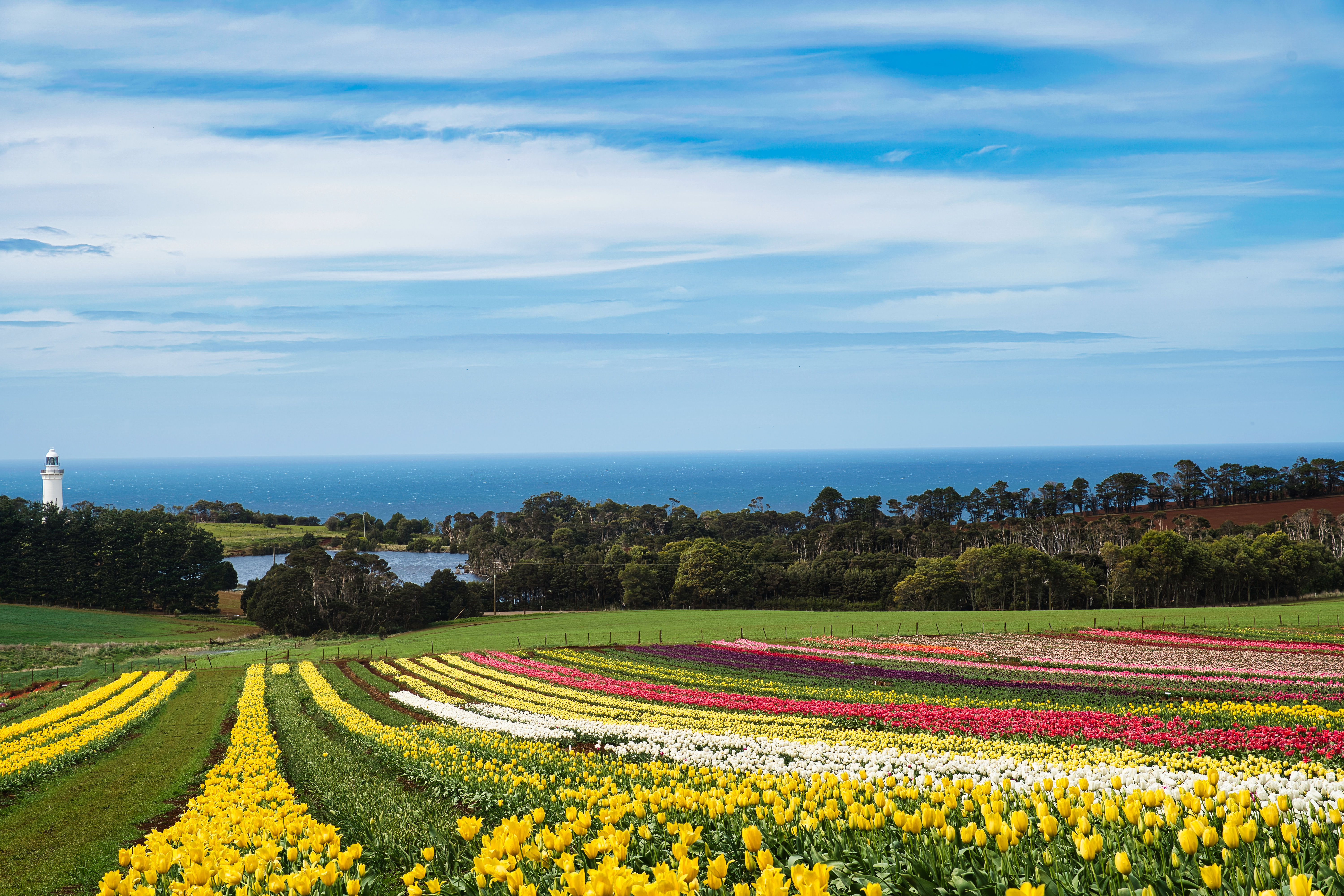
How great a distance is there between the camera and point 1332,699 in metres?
19.4

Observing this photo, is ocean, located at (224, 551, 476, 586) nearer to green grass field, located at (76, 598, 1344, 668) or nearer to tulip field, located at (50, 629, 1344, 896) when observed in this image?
green grass field, located at (76, 598, 1344, 668)

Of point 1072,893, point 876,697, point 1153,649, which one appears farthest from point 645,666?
point 1072,893

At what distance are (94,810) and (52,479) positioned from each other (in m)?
101

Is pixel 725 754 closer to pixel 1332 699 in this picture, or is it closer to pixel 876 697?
pixel 876 697

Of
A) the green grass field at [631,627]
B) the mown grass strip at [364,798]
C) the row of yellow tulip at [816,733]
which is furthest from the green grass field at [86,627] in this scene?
the mown grass strip at [364,798]

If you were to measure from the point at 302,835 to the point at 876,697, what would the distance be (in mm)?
19725

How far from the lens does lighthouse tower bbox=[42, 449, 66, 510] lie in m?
90.9

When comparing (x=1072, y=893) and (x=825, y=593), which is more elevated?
(x=1072, y=893)

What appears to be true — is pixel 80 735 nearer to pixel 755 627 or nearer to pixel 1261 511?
pixel 755 627

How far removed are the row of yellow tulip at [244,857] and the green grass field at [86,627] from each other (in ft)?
196

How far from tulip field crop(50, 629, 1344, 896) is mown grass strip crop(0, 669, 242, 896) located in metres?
0.88

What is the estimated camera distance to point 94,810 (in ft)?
46.1

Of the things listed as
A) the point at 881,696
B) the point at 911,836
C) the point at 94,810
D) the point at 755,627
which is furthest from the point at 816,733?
the point at 755,627

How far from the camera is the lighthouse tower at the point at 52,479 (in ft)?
298
